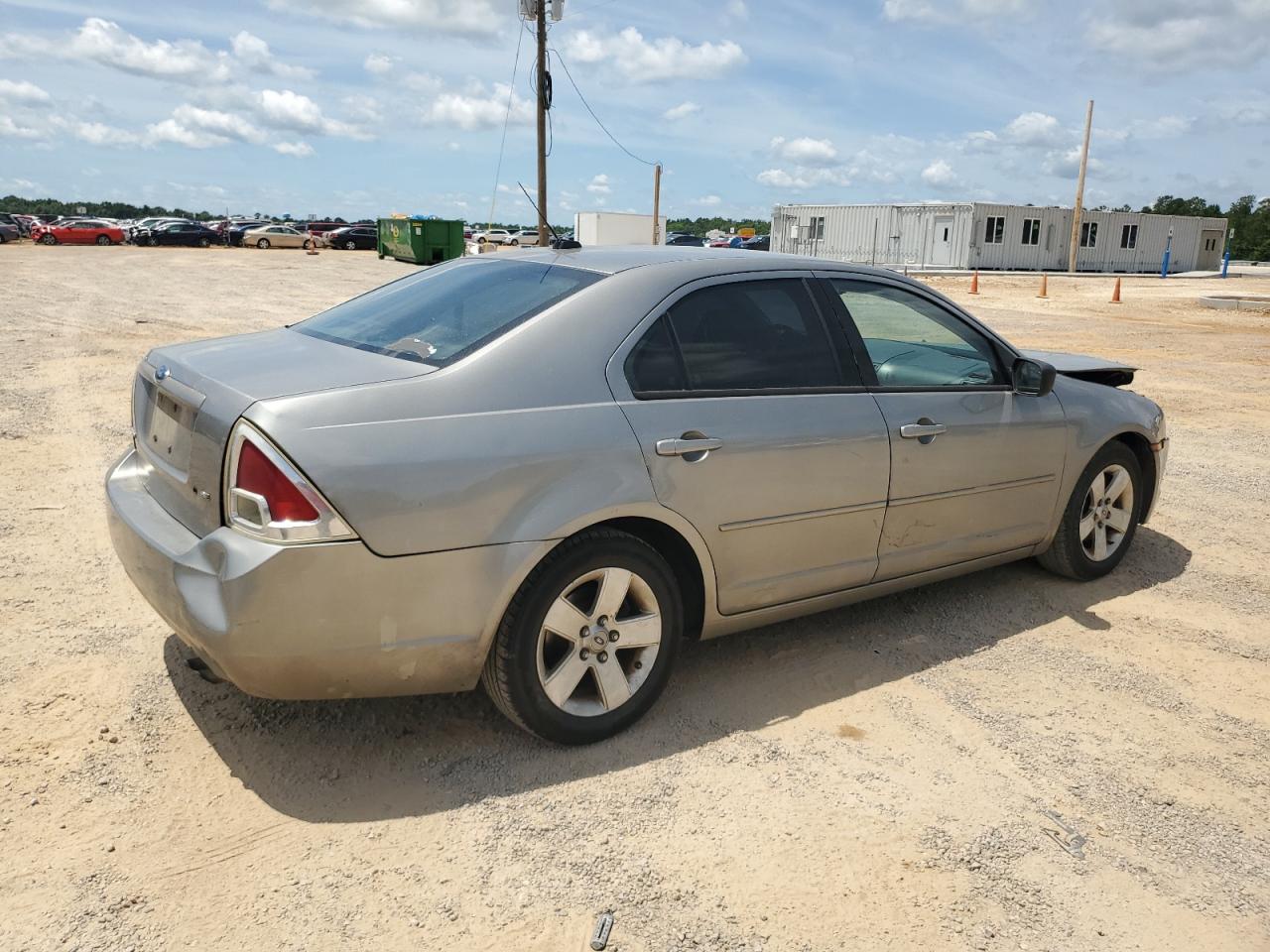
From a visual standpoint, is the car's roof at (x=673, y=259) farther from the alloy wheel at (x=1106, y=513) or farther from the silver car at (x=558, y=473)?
the alloy wheel at (x=1106, y=513)

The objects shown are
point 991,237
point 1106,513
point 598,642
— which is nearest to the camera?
point 598,642

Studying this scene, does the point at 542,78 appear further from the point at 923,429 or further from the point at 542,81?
the point at 923,429

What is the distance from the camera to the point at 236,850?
2.83 m

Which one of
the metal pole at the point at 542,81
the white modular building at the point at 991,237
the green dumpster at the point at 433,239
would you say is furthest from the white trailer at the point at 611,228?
the white modular building at the point at 991,237

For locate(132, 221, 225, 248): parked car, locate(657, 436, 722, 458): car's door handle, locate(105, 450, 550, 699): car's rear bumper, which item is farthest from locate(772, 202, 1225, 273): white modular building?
locate(105, 450, 550, 699): car's rear bumper

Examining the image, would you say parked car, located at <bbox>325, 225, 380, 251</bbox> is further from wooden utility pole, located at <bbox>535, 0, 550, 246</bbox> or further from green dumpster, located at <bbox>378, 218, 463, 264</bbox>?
wooden utility pole, located at <bbox>535, 0, 550, 246</bbox>

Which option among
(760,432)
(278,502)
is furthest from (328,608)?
(760,432)

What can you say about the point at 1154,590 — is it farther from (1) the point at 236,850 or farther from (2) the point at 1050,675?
(1) the point at 236,850

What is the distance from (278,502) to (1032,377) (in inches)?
128

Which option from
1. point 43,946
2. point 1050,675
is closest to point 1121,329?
point 1050,675

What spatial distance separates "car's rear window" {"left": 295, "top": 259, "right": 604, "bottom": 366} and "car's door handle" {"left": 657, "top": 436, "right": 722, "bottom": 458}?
0.62 meters

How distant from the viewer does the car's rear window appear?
11.2 ft

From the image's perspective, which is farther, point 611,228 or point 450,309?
point 611,228

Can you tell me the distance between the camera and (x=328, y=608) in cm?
287
